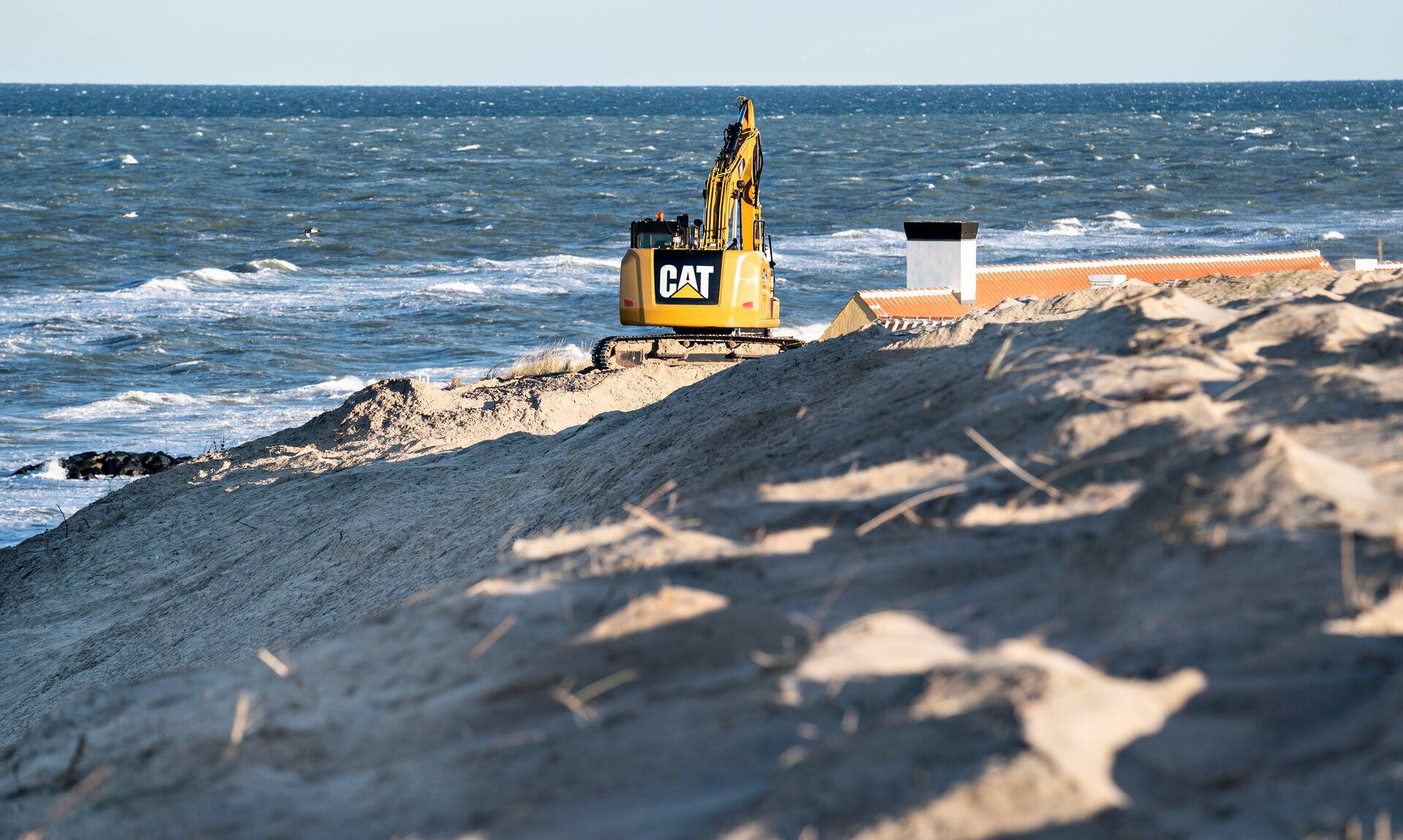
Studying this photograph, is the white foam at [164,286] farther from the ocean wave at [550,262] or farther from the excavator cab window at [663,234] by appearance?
the excavator cab window at [663,234]

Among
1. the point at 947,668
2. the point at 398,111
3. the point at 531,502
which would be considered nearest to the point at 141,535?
the point at 531,502

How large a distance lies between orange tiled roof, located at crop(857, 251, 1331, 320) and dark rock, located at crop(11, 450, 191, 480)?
9784 millimetres

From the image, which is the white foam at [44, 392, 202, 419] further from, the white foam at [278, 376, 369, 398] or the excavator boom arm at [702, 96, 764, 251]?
the excavator boom arm at [702, 96, 764, 251]

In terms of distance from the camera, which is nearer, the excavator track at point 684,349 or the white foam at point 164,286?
the excavator track at point 684,349

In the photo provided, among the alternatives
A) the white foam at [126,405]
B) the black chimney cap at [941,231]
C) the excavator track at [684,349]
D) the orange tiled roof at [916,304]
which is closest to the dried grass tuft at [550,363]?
the excavator track at [684,349]

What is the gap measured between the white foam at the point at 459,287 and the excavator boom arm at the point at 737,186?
55.2 ft

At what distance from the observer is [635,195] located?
2195 inches

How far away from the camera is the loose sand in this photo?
3.24 meters

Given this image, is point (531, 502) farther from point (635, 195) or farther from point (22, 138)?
point (22, 138)

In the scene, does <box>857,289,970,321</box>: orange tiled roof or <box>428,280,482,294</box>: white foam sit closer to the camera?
<box>857,289,970,321</box>: orange tiled roof

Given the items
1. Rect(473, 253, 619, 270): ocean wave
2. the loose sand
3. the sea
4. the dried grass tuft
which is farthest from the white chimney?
Rect(473, 253, 619, 270): ocean wave

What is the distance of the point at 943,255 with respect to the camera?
1608cm

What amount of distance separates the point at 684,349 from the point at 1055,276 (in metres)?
4.96

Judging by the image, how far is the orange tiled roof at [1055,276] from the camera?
1567cm
